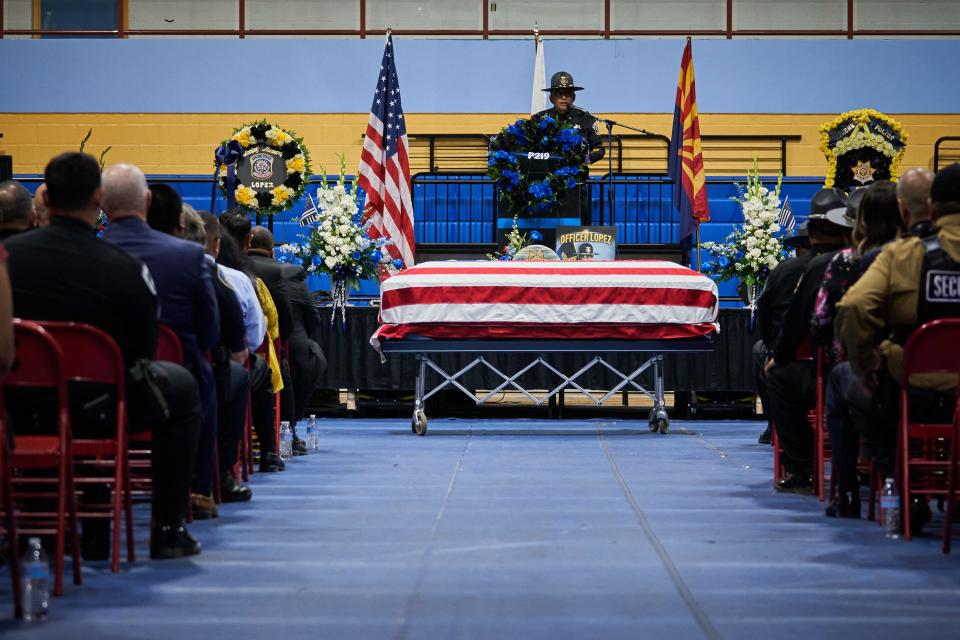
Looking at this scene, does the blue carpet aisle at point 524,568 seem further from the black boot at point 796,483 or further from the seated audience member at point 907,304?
the seated audience member at point 907,304

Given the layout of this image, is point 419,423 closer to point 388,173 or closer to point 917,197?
point 388,173

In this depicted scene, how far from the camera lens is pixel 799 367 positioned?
5832 mm

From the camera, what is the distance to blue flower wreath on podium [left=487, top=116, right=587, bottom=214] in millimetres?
10539

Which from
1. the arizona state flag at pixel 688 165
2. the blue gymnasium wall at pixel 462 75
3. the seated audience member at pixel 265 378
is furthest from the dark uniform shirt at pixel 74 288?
the blue gymnasium wall at pixel 462 75

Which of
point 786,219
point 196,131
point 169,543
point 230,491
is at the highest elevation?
point 196,131

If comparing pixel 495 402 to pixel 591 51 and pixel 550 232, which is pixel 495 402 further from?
pixel 591 51

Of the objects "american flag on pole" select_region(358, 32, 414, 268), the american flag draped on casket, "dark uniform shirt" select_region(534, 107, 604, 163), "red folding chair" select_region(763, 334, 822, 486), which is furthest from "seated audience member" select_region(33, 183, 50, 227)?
"american flag on pole" select_region(358, 32, 414, 268)

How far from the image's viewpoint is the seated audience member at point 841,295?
4.95 meters

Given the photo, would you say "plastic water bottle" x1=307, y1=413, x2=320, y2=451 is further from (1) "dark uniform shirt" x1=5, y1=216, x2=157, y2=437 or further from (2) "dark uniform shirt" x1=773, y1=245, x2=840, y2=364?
(1) "dark uniform shirt" x1=5, y1=216, x2=157, y2=437

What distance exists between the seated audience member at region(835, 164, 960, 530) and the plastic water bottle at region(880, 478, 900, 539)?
27 centimetres

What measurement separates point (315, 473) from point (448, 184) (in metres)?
7.41

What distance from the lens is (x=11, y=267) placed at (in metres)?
3.80

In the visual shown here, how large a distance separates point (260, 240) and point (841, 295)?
356 centimetres

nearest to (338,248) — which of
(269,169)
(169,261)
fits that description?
(269,169)
